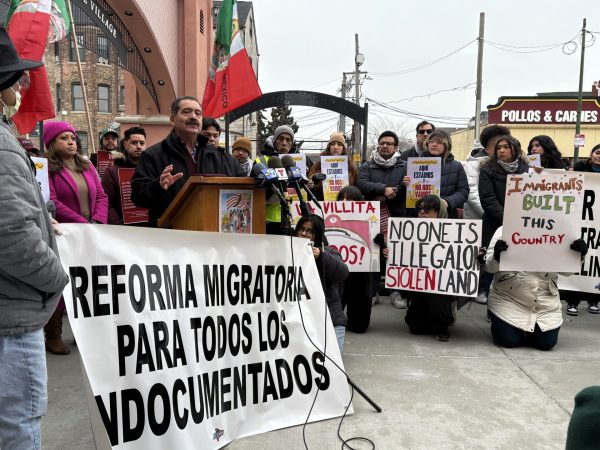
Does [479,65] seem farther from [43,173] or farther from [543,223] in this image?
[43,173]

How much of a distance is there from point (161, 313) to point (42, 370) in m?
0.65

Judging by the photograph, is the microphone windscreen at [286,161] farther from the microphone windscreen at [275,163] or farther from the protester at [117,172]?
the protester at [117,172]

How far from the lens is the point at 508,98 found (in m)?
28.9

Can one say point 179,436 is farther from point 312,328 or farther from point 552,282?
point 552,282

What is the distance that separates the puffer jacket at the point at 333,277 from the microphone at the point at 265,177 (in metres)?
1.01

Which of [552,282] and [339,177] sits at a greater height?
[339,177]

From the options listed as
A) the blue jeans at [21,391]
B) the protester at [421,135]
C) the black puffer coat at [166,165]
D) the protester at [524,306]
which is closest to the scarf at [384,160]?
the protester at [421,135]

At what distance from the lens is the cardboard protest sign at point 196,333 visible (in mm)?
2199

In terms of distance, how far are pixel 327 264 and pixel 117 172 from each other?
105 inches

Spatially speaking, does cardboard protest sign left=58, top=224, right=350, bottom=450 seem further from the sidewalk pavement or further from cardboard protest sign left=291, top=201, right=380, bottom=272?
cardboard protest sign left=291, top=201, right=380, bottom=272

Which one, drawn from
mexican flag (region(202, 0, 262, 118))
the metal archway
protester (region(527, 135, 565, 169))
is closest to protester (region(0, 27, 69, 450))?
mexican flag (region(202, 0, 262, 118))

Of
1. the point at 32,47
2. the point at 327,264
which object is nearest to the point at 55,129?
the point at 32,47

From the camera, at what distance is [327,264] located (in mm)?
3762

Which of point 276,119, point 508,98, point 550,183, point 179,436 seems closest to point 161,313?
point 179,436
